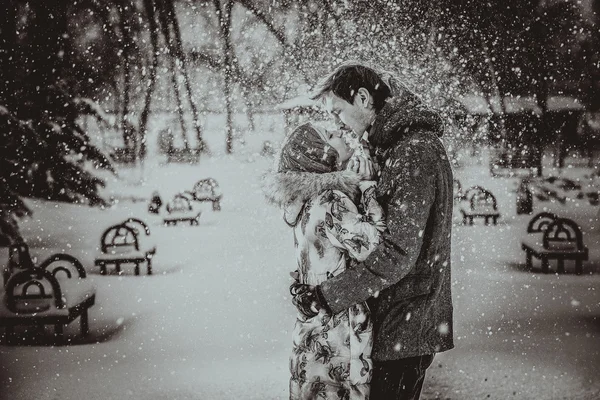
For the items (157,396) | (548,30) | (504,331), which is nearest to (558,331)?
(504,331)

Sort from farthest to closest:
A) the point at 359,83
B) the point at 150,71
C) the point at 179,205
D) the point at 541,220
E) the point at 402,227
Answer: the point at 541,220, the point at 179,205, the point at 150,71, the point at 359,83, the point at 402,227

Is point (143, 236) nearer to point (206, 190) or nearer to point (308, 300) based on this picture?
point (206, 190)

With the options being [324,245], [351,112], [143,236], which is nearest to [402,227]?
[324,245]

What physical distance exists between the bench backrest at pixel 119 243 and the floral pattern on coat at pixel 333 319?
8.70 ft

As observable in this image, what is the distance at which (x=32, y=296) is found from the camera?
3754 millimetres

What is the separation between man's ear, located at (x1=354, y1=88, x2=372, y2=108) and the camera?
180 cm

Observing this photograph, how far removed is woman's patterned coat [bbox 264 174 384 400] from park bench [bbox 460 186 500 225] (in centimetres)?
266

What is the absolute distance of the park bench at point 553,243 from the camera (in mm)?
4191

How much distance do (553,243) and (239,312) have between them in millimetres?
2407

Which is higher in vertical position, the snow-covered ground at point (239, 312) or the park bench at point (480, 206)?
the park bench at point (480, 206)

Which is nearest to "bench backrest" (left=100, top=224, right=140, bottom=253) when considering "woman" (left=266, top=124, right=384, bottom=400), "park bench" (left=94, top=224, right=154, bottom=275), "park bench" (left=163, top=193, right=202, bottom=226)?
"park bench" (left=94, top=224, right=154, bottom=275)

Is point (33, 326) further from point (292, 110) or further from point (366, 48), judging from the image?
point (366, 48)

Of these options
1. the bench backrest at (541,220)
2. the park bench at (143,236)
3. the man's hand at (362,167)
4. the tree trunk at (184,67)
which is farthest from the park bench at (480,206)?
the man's hand at (362,167)

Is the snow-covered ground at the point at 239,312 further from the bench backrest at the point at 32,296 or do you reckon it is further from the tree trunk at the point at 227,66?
the bench backrest at the point at 32,296
